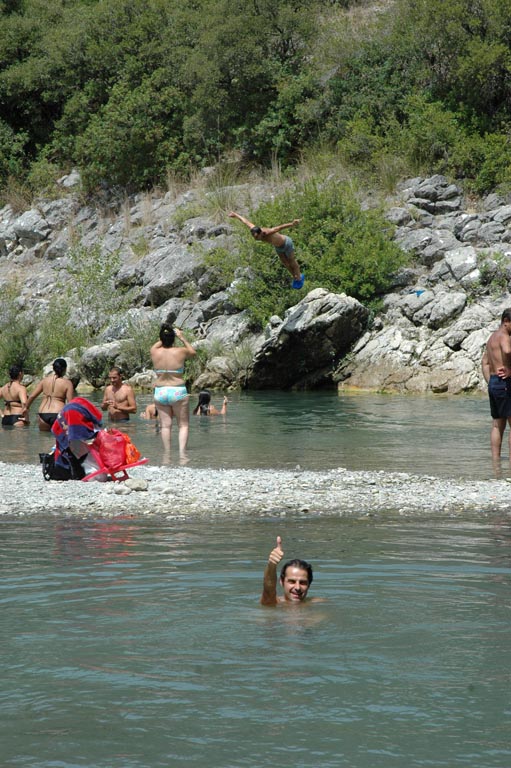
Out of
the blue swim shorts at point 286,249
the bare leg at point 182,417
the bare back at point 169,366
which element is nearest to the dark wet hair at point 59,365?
the bare back at point 169,366

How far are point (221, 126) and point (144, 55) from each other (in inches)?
227

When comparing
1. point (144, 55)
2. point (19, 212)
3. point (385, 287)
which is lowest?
point (385, 287)

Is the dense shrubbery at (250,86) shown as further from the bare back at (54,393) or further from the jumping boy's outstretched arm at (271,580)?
the jumping boy's outstretched arm at (271,580)

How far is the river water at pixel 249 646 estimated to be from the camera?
4.86 m

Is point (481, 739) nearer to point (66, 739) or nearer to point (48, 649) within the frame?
point (66, 739)

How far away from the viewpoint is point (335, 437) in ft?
58.6

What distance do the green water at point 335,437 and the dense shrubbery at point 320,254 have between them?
6.97 meters

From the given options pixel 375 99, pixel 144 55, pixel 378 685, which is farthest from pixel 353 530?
pixel 144 55

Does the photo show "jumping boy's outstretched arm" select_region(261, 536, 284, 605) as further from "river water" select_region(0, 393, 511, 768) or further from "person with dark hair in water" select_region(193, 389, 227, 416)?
"person with dark hair in water" select_region(193, 389, 227, 416)

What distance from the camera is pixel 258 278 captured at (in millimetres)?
33219

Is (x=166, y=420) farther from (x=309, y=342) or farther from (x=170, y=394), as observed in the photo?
(x=309, y=342)

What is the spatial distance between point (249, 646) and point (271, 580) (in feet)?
2.13

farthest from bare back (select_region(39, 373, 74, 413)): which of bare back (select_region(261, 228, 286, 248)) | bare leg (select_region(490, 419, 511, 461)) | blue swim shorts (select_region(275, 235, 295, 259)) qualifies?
bare leg (select_region(490, 419, 511, 461))

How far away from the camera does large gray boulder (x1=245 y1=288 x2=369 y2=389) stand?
30.1 metres
